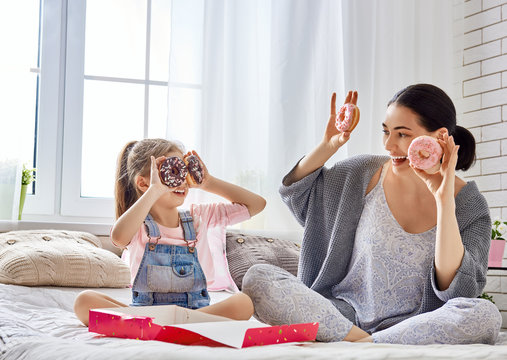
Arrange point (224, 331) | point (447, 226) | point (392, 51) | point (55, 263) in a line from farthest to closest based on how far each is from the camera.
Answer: point (392, 51) → point (55, 263) → point (447, 226) → point (224, 331)

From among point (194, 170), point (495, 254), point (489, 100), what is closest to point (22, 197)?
point (194, 170)

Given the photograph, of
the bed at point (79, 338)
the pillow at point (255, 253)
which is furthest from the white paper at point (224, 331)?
the pillow at point (255, 253)

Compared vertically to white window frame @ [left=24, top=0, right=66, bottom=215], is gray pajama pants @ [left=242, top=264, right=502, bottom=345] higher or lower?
lower

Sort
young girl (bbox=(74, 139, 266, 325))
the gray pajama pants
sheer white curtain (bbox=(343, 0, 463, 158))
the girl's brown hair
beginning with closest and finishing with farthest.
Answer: the gray pajama pants, young girl (bbox=(74, 139, 266, 325)), the girl's brown hair, sheer white curtain (bbox=(343, 0, 463, 158))

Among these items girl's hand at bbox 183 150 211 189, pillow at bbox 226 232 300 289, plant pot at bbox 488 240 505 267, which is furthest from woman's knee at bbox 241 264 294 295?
plant pot at bbox 488 240 505 267

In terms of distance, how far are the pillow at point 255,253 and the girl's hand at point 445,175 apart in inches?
39.5

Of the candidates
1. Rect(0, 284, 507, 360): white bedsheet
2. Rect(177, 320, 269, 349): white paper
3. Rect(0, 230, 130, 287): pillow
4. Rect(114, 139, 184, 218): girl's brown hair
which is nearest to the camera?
Rect(0, 284, 507, 360): white bedsheet

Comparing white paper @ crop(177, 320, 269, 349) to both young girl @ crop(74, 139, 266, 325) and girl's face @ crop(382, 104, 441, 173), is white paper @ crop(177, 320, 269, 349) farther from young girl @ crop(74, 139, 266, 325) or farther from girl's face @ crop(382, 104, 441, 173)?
girl's face @ crop(382, 104, 441, 173)

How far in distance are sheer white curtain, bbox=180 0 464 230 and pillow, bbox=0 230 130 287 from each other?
1.91ft

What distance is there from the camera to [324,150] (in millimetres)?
1854

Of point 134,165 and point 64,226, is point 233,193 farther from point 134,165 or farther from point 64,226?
point 64,226

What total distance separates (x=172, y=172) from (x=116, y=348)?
0.82 meters

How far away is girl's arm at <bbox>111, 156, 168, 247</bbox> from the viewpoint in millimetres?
1705

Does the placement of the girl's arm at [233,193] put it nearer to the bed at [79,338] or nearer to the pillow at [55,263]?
the bed at [79,338]
